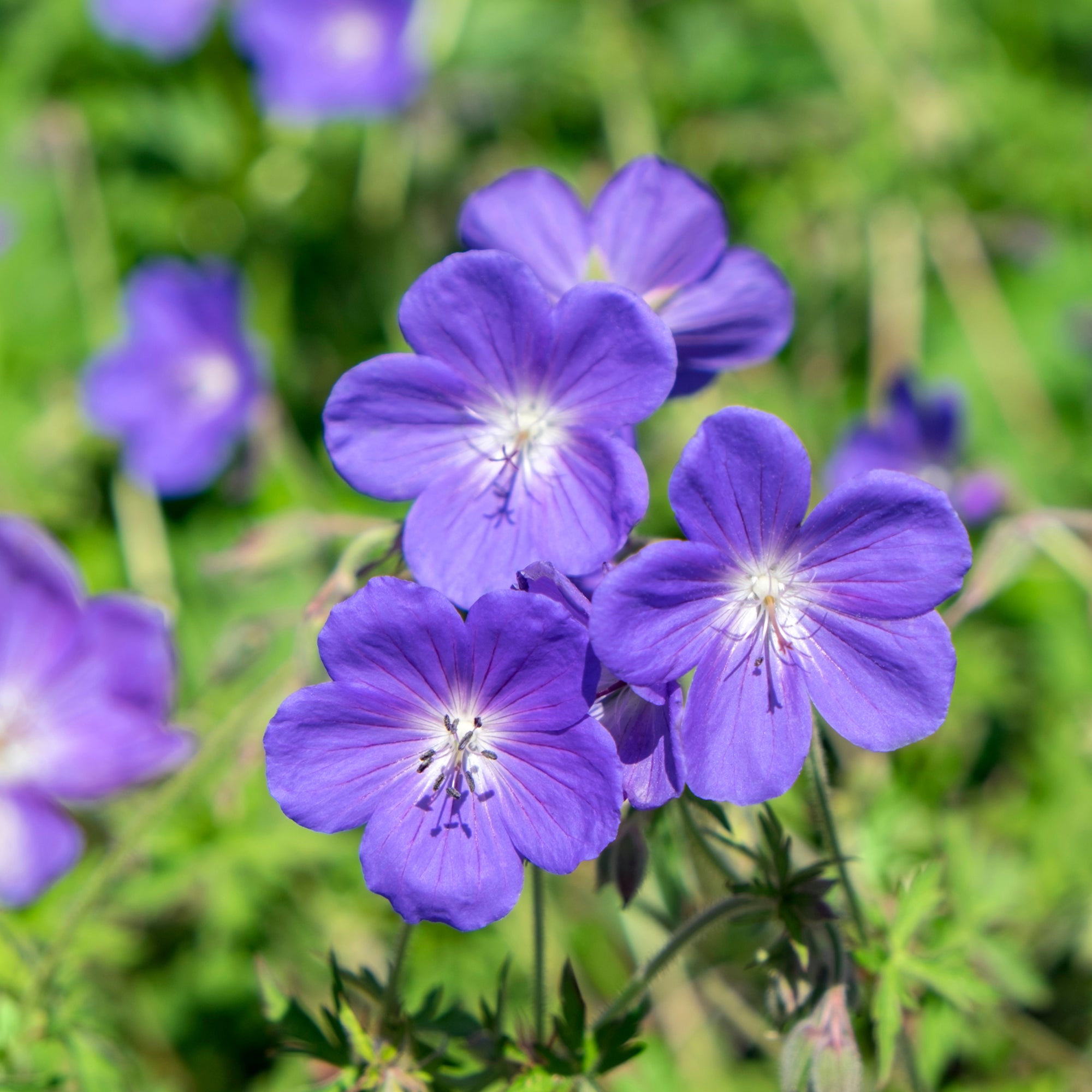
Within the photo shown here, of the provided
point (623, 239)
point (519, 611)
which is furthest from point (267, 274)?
point (519, 611)

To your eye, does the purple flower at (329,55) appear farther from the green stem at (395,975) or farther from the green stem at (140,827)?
the green stem at (395,975)

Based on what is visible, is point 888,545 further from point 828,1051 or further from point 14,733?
point 14,733

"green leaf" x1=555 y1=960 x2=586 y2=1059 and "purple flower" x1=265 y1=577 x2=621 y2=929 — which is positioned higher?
"purple flower" x1=265 y1=577 x2=621 y2=929

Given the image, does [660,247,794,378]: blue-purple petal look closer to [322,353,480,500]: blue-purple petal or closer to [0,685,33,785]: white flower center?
[322,353,480,500]: blue-purple petal

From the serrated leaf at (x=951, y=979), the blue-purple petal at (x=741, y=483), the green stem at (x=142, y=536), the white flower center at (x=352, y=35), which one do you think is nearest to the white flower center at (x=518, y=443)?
the blue-purple petal at (x=741, y=483)

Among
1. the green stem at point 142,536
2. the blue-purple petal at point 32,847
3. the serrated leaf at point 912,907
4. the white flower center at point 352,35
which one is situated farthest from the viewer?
the white flower center at point 352,35

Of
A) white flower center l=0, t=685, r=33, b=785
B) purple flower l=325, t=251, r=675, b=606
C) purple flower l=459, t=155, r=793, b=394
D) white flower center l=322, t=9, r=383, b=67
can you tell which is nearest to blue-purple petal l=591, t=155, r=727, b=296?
purple flower l=459, t=155, r=793, b=394

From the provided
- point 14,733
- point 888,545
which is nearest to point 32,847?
point 14,733
